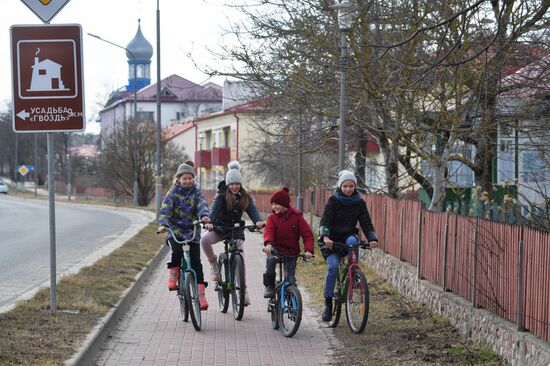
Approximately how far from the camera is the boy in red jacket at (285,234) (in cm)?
1021

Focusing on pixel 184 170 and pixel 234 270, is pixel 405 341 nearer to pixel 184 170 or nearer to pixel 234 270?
pixel 234 270

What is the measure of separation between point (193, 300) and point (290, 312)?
108 centimetres

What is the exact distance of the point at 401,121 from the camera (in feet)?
52.4

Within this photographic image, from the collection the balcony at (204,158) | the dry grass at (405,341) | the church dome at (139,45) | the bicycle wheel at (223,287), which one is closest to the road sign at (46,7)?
the bicycle wheel at (223,287)

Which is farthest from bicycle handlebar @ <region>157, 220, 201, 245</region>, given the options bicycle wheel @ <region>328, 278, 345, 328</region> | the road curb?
bicycle wheel @ <region>328, 278, 345, 328</region>

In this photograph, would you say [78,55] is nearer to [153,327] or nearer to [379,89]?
[153,327]

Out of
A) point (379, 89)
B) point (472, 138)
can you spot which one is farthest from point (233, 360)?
point (472, 138)

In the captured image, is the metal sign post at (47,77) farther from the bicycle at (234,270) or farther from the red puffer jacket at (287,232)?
the red puffer jacket at (287,232)

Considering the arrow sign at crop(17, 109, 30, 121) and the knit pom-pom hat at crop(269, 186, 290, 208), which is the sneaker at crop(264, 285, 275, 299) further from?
the arrow sign at crop(17, 109, 30, 121)

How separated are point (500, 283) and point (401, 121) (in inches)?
306

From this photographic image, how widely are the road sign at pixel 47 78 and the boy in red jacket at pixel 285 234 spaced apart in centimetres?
228

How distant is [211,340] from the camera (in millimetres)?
9656

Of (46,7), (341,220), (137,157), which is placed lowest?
(341,220)

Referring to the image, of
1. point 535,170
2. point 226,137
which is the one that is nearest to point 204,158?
point 226,137
